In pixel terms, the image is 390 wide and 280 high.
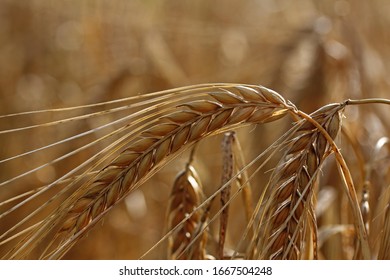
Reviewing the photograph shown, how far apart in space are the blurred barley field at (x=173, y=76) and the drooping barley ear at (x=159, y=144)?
14.2 inches

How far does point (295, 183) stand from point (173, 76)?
1332 millimetres

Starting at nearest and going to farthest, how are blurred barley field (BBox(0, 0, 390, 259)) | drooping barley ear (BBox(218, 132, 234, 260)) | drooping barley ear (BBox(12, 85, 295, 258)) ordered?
drooping barley ear (BBox(12, 85, 295, 258))
drooping barley ear (BBox(218, 132, 234, 260))
blurred barley field (BBox(0, 0, 390, 259))

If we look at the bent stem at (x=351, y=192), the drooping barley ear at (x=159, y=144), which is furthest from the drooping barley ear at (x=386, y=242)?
the drooping barley ear at (x=159, y=144)

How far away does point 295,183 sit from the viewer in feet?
2.09

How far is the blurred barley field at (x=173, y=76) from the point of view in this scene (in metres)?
1.55

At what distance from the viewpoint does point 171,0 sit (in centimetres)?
270

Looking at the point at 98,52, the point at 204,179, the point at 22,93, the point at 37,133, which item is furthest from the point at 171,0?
the point at 204,179

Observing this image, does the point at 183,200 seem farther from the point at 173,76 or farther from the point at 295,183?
the point at 173,76

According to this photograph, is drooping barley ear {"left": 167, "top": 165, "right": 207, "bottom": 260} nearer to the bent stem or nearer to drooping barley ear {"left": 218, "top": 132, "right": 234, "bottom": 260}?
drooping barley ear {"left": 218, "top": 132, "right": 234, "bottom": 260}

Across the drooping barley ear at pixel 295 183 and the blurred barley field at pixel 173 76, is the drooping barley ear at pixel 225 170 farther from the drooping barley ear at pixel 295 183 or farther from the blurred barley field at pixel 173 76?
the blurred barley field at pixel 173 76

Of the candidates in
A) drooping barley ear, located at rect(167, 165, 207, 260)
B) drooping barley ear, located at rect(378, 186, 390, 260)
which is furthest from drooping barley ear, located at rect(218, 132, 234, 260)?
drooping barley ear, located at rect(378, 186, 390, 260)

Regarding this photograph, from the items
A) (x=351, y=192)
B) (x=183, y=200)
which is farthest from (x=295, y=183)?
(x=183, y=200)

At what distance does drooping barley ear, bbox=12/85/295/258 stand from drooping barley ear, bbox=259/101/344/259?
4cm

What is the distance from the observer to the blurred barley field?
1552 millimetres
